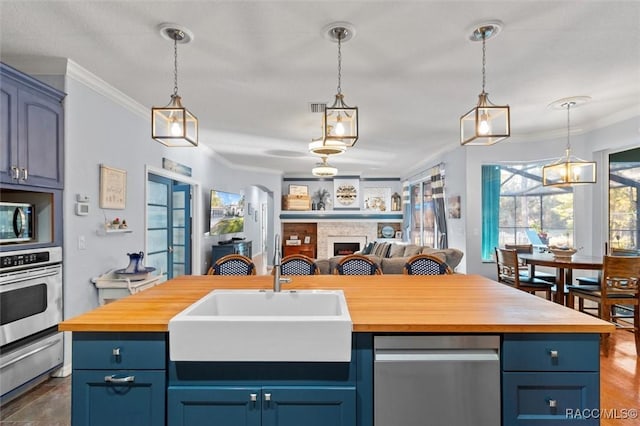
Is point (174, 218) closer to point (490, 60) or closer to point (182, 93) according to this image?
point (182, 93)

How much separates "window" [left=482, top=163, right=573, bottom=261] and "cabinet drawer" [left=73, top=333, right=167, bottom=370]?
5629mm

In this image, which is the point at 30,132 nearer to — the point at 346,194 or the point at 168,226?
the point at 168,226

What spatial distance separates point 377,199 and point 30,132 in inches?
331

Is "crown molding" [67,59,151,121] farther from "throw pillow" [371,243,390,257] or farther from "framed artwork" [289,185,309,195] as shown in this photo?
"framed artwork" [289,185,309,195]

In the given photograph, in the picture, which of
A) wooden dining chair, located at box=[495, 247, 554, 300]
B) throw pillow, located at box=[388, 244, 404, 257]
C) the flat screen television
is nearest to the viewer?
wooden dining chair, located at box=[495, 247, 554, 300]

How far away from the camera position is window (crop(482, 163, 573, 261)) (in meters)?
6.06

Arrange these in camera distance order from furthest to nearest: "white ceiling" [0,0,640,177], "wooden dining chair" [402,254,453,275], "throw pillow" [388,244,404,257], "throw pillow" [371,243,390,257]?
1. "throw pillow" [371,243,390,257]
2. "throw pillow" [388,244,404,257]
3. "wooden dining chair" [402,254,453,275]
4. "white ceiling" [0,0,640,177]

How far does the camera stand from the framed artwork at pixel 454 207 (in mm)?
6023

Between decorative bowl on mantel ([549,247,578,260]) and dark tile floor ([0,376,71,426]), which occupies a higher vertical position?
decorative bowl on mantel ([549,247,578,260])

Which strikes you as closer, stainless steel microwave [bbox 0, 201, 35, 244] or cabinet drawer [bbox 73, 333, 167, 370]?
cabinet drawer [bbox 73, 333, 167, 370]

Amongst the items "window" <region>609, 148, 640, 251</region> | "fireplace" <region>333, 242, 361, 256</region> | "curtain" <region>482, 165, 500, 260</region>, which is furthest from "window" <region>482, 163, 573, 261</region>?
"fireplace" <region>333, 242, 361, 256</region>

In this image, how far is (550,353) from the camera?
4.78 ft

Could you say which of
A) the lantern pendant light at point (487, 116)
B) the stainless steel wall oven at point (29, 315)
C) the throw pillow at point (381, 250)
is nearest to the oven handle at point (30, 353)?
the stainless steel wall oven at point (29, 315)

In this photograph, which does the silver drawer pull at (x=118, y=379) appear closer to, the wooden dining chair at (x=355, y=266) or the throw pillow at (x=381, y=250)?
the wooden dining chair at (x=355, y=266)
